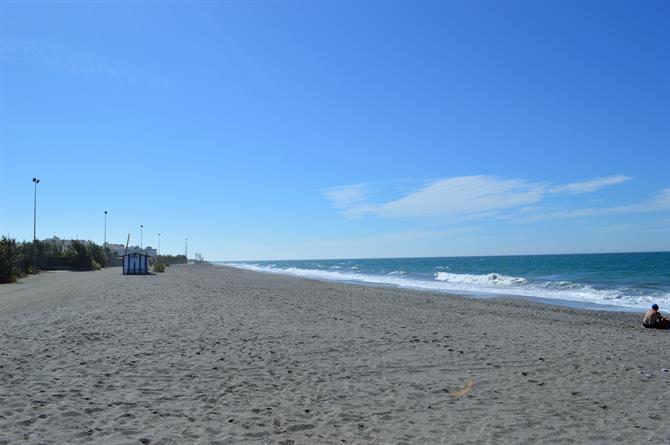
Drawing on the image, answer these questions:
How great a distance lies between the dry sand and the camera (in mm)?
5410

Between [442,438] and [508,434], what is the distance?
0.73 meters

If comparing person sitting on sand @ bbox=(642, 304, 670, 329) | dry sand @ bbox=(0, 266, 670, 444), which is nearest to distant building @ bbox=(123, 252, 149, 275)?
dry sand @ bbox=(0, 266, 670, 444)

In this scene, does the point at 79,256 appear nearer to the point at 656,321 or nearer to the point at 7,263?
the point at 7,263

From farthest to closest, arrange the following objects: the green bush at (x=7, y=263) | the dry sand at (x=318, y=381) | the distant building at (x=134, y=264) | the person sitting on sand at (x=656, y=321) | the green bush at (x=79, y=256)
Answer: the green bush at (x=79, y=256) < the distant building at (x=134, y=264) < the green bush at (x=7, y=263) < the person sitting on sand at (x=656, y=321) < the dry sand at (x=318, y=381)

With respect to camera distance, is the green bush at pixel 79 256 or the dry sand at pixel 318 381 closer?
the dry sand at pixel 318 381

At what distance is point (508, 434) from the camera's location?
5.43m

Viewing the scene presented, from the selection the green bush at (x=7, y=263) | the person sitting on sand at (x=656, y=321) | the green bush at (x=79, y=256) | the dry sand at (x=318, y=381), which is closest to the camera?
the dry sand at (x=318, y=381)

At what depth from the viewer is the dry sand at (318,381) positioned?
5.41m

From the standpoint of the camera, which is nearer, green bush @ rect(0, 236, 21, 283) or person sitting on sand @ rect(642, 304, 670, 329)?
person sitting on sand @ rect(642, 304, 670, 329)

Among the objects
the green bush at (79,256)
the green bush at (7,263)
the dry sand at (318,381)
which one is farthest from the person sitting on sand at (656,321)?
the green bush at (79,256)

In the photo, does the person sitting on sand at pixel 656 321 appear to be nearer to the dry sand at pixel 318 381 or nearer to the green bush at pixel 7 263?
the dry sand at pixel 318 381

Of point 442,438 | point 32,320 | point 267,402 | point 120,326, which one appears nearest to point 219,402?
point 267,402

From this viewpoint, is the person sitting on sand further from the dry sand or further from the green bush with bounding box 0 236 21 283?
the green bush with bounding box 0 236 21 283

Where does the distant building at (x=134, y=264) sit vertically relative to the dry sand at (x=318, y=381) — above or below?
above
